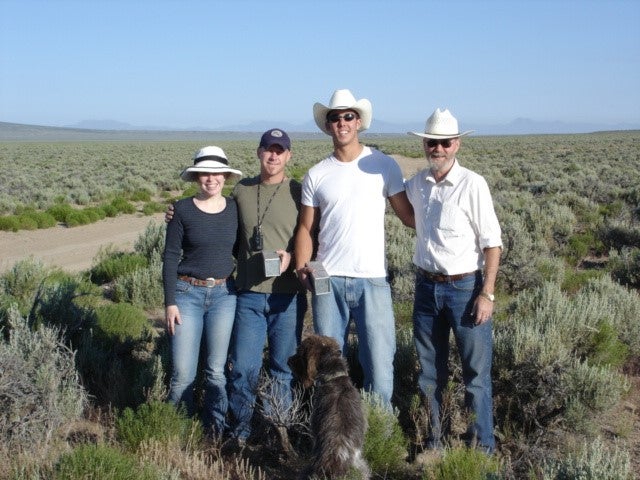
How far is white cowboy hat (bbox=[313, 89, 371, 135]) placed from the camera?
153 inches

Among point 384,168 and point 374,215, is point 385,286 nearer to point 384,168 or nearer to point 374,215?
point 374,215

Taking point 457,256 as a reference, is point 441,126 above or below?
above

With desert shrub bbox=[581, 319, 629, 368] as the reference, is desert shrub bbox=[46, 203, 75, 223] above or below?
below

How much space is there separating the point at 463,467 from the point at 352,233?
1473 millimetres

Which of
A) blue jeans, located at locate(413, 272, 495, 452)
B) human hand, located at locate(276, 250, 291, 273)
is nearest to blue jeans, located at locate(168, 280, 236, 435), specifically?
human hand, located at locate(276, 250, 291, 273)

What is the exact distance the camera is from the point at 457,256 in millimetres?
3736

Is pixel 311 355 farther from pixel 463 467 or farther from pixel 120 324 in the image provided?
pixel 120 324

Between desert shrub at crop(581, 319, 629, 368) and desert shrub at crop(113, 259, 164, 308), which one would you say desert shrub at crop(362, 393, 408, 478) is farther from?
desert shrub at crop(113, 259, 164, 308)

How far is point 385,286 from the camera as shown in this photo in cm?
398

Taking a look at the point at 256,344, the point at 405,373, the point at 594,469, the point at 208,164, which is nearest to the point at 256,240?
the point at 208,164

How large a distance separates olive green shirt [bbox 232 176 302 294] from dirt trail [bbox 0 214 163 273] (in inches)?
312

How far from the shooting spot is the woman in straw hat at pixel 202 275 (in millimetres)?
3967

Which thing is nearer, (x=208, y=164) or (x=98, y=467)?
(x=98, y=467)

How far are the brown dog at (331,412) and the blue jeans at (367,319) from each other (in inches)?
17.3
